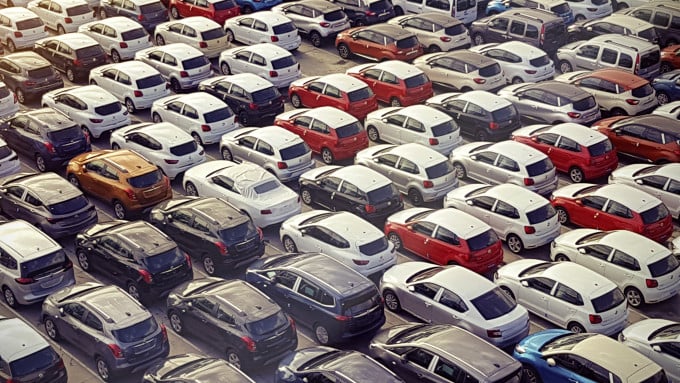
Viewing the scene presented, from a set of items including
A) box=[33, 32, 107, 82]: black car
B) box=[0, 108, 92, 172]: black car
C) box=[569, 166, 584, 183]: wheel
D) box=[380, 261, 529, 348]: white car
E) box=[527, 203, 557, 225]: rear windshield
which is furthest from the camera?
box=[33, 32, 107, 82]: black car

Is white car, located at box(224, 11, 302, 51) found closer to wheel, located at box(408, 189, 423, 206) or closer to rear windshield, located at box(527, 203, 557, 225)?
wheel, located at box(408, 189, 423, 206)

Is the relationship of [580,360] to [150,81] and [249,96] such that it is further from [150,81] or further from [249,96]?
[150,81]

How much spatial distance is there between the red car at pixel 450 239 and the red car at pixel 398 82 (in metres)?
8.53

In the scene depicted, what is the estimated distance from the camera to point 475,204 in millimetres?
28156

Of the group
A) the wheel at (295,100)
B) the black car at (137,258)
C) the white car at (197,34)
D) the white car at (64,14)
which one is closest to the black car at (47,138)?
the black car at (137,258)

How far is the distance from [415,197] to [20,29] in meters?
18.9

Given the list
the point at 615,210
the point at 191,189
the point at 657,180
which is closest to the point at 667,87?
the point at 657,180

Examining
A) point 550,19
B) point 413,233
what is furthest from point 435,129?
point 550,19

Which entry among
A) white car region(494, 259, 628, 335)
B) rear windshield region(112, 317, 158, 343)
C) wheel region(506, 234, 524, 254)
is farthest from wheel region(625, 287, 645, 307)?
rear windshield region(112, 317, 158, 343)

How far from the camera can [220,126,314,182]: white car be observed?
98.9 ft

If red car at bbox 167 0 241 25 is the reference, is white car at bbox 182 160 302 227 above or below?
below

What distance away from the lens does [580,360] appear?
21156 millimetres

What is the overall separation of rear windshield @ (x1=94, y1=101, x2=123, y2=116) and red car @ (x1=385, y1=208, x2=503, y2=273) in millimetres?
10799

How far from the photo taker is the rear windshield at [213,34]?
128 ft
